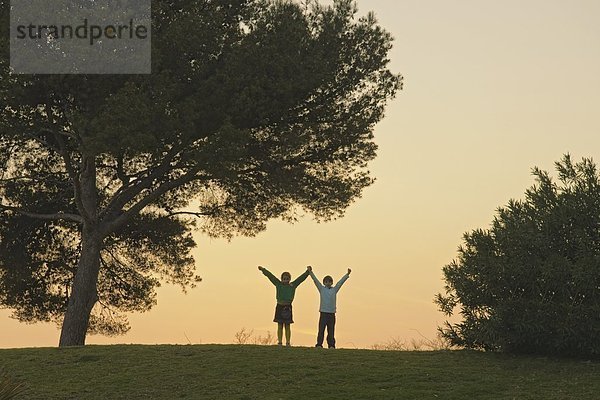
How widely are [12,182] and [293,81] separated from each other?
13043 mm

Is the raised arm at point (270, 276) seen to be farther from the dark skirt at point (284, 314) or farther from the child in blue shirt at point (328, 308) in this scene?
the child in blue shirt at point (328, 308)

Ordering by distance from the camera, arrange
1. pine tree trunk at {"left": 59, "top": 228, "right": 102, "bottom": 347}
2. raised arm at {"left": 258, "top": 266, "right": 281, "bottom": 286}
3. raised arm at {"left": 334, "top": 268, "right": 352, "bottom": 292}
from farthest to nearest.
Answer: pine tree trunk at {"left": 59, "top": 228, "right": 102, "bottom": 347} < raised arm at {"left": 258, "top": 266, "right": 281, "bottom": 286} < raised arm at {"left": 334, "top": 268, "right": 352, "bottom": 292}

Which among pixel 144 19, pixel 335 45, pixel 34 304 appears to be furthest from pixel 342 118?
pixel 34 304

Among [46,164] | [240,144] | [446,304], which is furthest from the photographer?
[46,164]

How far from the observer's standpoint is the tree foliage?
1861 cm

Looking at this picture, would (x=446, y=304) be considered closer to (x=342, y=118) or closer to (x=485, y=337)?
(x=485, y=337)

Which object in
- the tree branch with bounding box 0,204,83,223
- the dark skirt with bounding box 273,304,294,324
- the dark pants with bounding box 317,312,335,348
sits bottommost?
the dark pants with bounding box 317,312,335,348

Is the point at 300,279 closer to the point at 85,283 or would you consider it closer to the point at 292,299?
the point at 292,299

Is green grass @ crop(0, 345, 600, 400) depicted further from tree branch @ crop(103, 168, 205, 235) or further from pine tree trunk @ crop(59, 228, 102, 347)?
tree branch @ crop(103, 168, 205, 235)

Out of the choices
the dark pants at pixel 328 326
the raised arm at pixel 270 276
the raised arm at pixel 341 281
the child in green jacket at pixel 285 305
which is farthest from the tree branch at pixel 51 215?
the raised arm at pixel 341 281

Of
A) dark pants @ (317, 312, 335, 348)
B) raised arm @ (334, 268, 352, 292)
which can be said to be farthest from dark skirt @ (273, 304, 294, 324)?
raised arm @ (334, 268, 352, 292)

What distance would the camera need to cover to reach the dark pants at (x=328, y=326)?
78.9 ft

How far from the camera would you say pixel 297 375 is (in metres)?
19.0

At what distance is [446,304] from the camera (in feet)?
66.4
